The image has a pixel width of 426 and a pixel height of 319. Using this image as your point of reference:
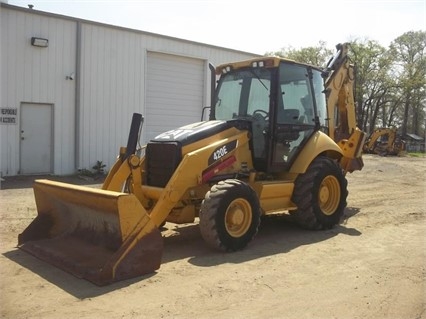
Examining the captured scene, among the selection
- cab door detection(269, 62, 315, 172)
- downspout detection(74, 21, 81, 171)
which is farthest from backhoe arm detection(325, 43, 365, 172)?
downspout detection(74, 21, 81, 171)

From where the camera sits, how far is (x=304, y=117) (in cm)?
786

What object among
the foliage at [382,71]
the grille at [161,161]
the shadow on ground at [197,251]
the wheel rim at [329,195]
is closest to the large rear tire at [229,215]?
the shadow on ground at [197,251]

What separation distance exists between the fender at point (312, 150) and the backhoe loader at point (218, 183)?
0.06ft

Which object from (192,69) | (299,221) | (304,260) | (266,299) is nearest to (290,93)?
(299,221)

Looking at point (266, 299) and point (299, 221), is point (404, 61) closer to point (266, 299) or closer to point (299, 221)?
point (299, 221)

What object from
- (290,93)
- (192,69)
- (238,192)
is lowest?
(238,192)

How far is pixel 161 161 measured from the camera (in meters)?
6.64

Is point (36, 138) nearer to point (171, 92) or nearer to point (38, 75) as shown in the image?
point (38, 75)

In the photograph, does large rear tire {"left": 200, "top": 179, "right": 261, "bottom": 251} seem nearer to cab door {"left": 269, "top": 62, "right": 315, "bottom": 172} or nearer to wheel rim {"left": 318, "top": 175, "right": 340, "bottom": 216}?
cab door {"left": 269, "top": 62, "right": 315, "bottom": 172}

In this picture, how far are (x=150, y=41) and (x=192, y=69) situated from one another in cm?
213

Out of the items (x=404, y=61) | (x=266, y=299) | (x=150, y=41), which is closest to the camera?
(x=266, y=299)

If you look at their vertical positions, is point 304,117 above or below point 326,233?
above

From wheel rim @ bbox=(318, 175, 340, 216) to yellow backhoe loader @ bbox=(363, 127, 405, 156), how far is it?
25.8m

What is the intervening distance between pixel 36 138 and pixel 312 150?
360 inches
